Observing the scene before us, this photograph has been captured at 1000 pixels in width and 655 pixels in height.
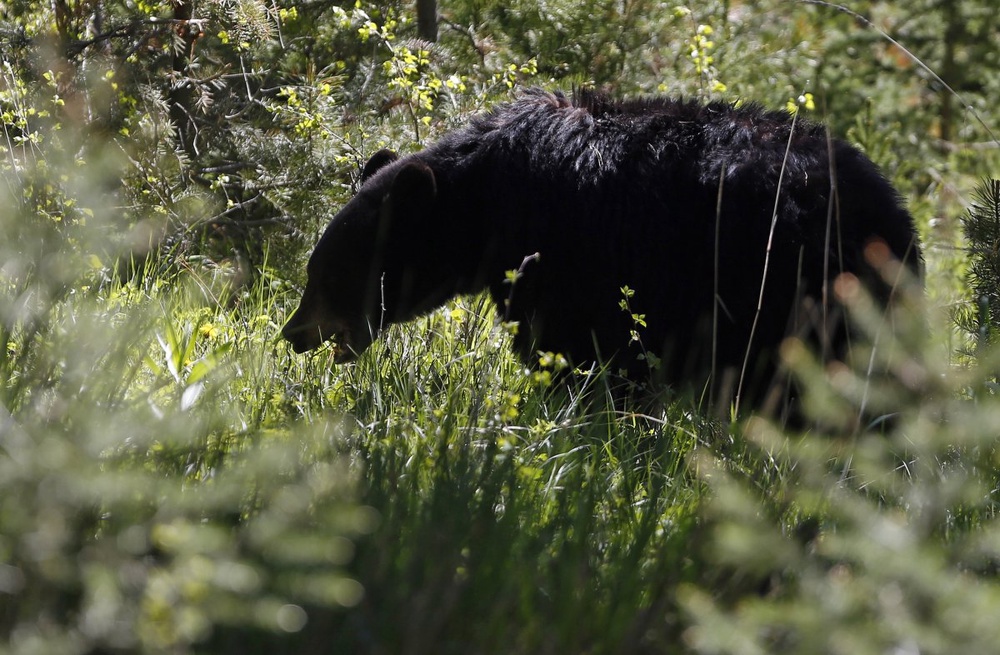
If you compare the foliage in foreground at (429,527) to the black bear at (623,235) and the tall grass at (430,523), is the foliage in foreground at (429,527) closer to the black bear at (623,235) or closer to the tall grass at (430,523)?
the tall grass at (430,523)

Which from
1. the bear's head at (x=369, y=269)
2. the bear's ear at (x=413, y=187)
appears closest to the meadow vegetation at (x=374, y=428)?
the bear's head at (x=369, y=269)

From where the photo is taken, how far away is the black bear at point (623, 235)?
392 cm

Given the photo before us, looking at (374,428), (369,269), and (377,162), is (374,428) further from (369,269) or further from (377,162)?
(377,162)

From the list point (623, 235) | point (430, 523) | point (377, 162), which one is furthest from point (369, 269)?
point (430, 523)

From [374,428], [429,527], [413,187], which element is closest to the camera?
[429,527]

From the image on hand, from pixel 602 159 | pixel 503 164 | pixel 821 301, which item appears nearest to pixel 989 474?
pixel 821 301

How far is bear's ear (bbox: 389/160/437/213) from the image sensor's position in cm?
444

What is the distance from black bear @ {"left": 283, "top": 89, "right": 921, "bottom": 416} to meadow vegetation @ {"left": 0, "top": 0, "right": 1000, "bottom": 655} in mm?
239

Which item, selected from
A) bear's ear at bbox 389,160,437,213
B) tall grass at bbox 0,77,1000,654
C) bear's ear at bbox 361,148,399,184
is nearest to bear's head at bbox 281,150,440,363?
bear's ear at bbox 389,160,437,213

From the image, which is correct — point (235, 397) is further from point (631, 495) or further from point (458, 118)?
point (458, 118)

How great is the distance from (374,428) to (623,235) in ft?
4.53

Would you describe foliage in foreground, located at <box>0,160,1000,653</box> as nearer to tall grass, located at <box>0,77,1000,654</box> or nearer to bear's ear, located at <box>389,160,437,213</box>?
tall grass, located at <box>0,77,1000,654</box>

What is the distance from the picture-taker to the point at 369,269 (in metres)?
4.75

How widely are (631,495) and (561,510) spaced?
0.45 metres
